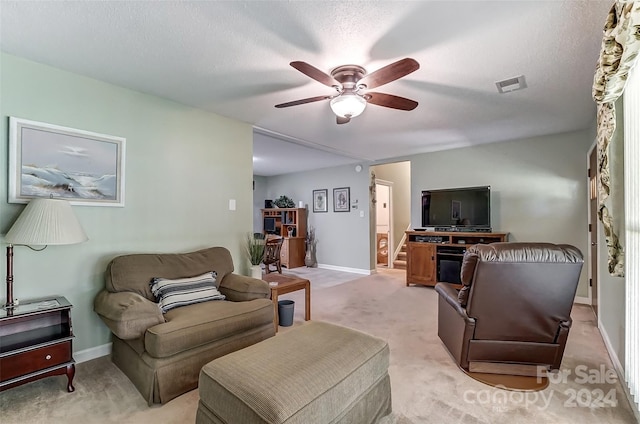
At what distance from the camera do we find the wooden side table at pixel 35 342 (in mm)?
1837

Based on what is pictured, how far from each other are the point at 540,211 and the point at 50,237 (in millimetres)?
5517

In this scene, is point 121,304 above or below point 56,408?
above

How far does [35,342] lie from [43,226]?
29.7 inches

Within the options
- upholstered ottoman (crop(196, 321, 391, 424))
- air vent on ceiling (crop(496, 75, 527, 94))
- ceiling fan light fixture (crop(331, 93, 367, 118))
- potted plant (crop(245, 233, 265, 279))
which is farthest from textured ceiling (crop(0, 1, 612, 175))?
→ upholstered ottoman (crop(196, 321, 391, 424))

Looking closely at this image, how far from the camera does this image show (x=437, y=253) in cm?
487

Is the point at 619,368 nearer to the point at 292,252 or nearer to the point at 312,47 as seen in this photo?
the point at 312,47

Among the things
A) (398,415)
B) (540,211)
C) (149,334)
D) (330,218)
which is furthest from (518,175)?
(149,334)

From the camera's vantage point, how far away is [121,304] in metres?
2.06

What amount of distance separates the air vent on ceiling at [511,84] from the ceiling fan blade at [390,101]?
0.92m

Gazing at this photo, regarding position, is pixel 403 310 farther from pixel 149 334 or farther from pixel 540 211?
pixel 149 334

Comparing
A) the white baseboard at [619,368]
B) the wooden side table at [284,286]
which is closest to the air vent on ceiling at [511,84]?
the white baseboard at [619,368]

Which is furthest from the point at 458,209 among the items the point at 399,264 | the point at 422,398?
the point at 422,398

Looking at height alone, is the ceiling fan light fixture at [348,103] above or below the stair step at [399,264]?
above

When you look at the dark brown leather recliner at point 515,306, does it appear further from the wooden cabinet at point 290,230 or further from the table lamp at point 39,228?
the wooden cabinet at point 290,230
